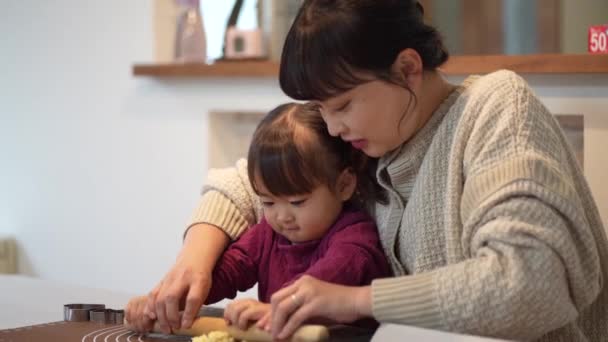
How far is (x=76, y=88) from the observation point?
9.38 feet

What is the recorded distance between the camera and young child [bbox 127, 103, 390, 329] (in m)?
1.33

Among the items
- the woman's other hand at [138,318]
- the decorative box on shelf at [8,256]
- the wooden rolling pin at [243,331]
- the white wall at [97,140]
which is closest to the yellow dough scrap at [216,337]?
the wooden rolling pin at [243,331]

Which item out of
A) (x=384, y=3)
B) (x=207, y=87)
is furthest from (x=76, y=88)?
(x=384, y=3)

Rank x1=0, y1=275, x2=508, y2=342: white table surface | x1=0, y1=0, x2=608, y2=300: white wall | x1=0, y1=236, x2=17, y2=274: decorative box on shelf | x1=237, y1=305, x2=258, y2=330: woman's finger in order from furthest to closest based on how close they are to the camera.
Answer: x1=0, y1=236, x2=17, y2=274: decorative box on shelf < x1=0, y1=0, x2=608, y2=300: white wall < x1=0, y1=275, x2=508, y2=342: white table surface < x1=237, y1=305, x2=258, y2=330: woman's finger

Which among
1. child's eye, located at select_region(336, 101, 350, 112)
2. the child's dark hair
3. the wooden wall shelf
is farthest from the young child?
the wooden wall shelf

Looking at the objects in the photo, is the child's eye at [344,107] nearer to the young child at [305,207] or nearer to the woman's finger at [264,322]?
the young child at [305,207]

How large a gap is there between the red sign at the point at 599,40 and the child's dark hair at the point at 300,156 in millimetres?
→ 601

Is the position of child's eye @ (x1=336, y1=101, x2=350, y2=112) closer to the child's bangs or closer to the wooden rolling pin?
the child's bangs

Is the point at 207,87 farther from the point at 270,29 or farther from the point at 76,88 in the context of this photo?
the point at 76,88

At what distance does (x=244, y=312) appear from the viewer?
1188 mm

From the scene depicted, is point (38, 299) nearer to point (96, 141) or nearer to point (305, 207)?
point (305, 207)

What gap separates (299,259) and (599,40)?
76 cm

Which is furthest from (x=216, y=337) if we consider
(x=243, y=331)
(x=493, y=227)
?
(x=493, y=227)

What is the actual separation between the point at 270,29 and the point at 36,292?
116 centimetres
